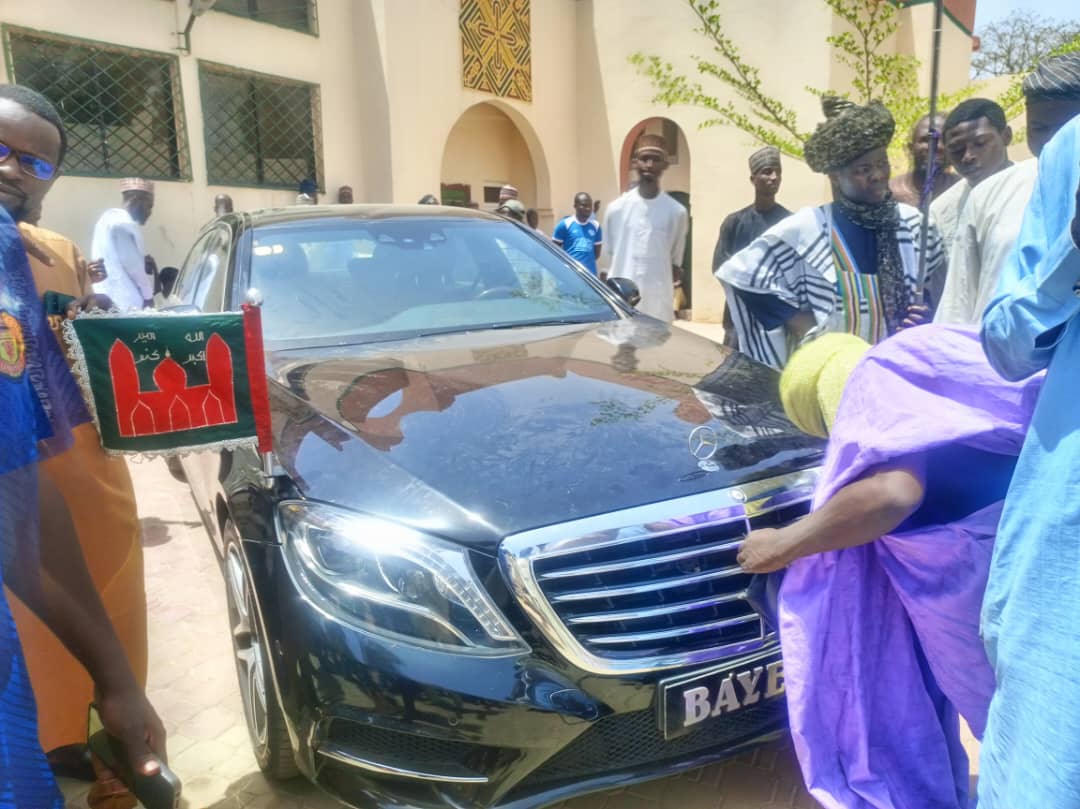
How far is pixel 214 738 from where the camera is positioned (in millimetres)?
2539

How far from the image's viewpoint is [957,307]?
116 inches

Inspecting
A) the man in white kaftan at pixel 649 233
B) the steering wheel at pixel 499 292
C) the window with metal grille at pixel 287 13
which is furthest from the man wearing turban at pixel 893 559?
the window with metal grille at pixel 287 13

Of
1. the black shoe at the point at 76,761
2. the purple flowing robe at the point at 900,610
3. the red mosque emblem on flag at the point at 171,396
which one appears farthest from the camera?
the black shoe at the point at 76,761

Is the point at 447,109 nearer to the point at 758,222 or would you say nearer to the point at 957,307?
the point at 758,222

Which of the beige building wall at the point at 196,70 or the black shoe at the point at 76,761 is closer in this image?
the black shoe at the point at 76,761

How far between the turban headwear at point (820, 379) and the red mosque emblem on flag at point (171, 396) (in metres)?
1.22

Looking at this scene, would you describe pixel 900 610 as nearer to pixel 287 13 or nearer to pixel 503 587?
pixel 503 587

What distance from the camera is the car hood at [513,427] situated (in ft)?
6.14

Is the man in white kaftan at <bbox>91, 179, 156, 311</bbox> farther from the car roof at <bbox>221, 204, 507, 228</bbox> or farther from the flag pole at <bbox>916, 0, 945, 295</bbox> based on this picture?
the flag pole at <bbox>916, 0, 945, 295</bbox>

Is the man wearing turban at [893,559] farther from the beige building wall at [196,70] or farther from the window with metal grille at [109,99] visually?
the window with metal grille at [109,99]

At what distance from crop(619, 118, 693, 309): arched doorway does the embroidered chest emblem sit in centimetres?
1132

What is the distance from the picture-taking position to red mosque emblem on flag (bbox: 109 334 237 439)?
1.73 meters

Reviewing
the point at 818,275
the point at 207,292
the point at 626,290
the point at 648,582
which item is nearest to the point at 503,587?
the point at 648,582

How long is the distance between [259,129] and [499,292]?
752 centimetres
